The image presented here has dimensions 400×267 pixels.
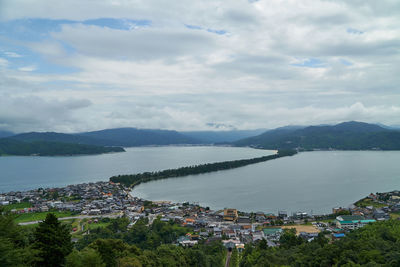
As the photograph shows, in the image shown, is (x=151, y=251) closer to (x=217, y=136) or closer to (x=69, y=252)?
(x=69, y=252)

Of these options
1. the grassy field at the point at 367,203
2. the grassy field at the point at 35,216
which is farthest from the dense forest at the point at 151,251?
the grassy field at the point at 367,203

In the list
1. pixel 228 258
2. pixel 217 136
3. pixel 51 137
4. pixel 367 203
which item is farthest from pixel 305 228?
pixel 217 136

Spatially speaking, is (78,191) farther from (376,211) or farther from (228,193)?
(376,211)

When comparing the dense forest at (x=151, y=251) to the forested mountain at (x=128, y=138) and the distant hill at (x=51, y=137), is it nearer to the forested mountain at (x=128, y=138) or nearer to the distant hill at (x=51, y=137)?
the distant hill at (x=51, y=137)

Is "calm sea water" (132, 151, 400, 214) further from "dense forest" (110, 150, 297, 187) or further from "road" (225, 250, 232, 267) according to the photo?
"road" (225, 250, 232, 267)

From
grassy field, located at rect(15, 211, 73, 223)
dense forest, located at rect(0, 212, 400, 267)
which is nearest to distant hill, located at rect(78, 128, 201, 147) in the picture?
grassy field, located at rect(15, 211, 73, 223)

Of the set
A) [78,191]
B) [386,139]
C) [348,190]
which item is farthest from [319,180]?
[386,139]

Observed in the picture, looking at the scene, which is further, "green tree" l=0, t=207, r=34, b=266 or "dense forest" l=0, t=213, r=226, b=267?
"dense forest" l=0, t=213, r=226, b=267
